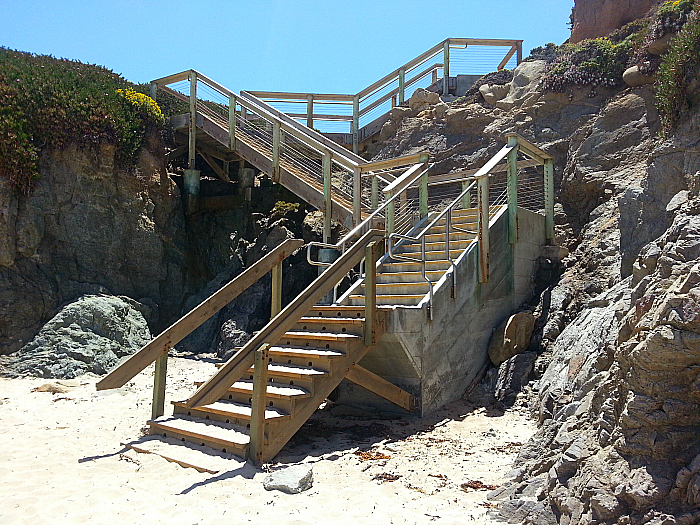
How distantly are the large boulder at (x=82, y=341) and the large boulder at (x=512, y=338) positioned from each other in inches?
234

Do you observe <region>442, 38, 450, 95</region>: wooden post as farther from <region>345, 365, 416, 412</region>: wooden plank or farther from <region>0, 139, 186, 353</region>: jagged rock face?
<region>345, 365, 416, 412</region>: wooden plank

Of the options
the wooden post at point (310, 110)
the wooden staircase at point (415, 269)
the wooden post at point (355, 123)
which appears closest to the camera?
the wooden staircase at point (415, 269)

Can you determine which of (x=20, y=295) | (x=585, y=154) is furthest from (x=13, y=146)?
(x=585, y=154)

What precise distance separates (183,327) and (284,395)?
1351mm

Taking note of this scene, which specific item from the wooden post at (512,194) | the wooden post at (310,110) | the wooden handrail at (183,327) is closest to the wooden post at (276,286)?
the wooden handrail at (183,327)

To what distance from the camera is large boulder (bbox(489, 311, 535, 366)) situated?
7.00 m

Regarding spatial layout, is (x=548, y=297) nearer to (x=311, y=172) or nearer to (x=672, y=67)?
(x=672, y=67)

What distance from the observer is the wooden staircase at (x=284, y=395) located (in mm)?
4906

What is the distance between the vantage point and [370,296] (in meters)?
6.05

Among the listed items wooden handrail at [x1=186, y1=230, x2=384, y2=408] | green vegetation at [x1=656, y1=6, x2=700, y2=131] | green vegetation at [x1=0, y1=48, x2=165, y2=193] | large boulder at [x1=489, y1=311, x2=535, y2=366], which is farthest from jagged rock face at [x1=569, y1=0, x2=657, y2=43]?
wooden handrail at [x1=186, y1=230, x2=384, y2=408]

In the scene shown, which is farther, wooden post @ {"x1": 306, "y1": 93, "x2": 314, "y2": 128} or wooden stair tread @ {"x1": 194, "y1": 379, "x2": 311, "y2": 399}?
wooden post @ {"x1": 306, "y1": 93, "x2": 314, "y2": 128}

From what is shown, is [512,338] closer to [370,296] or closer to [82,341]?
[370,296]

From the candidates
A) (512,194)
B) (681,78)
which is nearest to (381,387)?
(512,194)

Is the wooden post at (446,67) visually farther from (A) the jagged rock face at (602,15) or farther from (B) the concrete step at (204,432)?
(B) the concrete step at (204,432)
